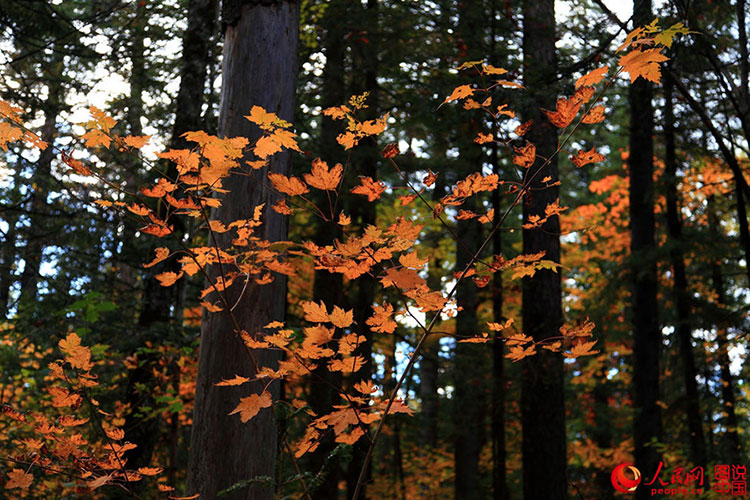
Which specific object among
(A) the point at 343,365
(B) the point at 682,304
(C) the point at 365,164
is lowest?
(A) the point at 343,365

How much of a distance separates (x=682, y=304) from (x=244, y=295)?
758 cm

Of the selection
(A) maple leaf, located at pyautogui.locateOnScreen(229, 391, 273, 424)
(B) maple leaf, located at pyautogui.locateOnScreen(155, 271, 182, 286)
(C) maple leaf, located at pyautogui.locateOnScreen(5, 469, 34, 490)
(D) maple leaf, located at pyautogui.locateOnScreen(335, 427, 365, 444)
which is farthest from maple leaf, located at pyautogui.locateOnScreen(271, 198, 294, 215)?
(C) maple leaf, located at pyautogui.locateOnScreen(5, 469, 34, 490)

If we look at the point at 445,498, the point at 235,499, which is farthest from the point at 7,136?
the point at 445,498

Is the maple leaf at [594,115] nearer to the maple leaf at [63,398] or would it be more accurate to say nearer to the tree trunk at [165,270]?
the maple leaf at [63,398]

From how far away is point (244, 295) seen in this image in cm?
278

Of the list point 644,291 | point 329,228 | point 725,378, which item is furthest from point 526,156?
point 725,378

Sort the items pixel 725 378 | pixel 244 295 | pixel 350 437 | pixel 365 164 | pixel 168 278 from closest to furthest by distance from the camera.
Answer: pixel 350 437 < pixel 168 278 < pixel 244 295 < pixel 365 164 < pixel 725 378

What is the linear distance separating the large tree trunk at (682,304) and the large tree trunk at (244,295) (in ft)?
21.2

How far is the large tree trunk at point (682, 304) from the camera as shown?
26.4ft

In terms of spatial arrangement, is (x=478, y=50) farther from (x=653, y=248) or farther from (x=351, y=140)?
(x=351, y=140)

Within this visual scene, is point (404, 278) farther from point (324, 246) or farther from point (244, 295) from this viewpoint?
point (244, 295)

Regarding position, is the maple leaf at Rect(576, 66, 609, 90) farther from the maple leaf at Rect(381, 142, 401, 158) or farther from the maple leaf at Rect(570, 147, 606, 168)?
the maple leaf at Rect(381, 142, 401, 158)

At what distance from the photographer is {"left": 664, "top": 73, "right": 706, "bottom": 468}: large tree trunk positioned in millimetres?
8055

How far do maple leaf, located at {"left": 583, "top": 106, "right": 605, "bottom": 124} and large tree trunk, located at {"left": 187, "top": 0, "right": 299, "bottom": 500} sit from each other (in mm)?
1277
